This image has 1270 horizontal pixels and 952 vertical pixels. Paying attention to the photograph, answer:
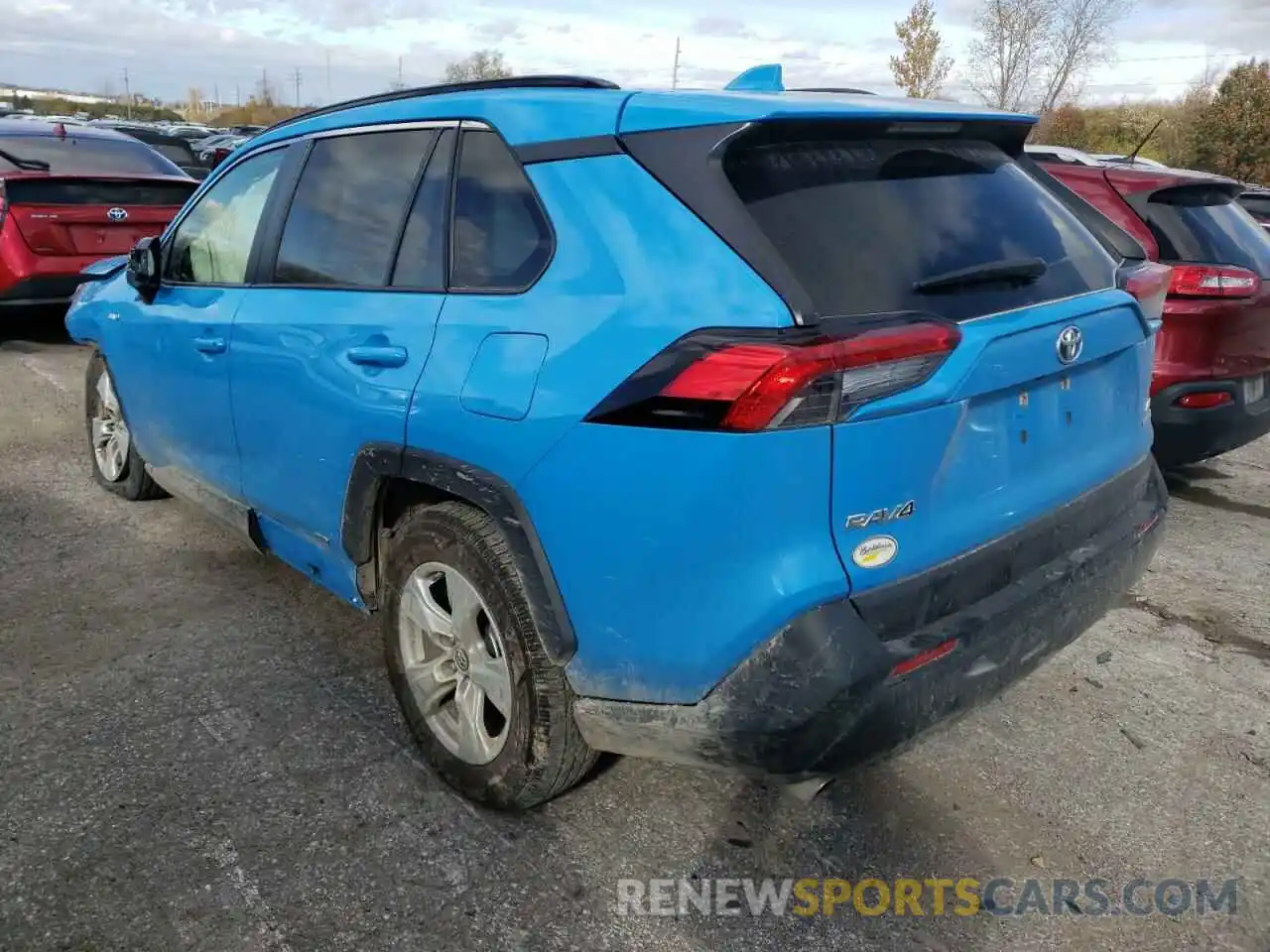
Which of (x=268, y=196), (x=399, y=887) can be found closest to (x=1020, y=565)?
(x=399, y=887)

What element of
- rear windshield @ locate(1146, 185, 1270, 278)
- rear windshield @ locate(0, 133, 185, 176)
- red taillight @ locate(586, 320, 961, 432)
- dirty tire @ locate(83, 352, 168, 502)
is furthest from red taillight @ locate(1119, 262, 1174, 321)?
rear windshield @ locate(0, 133, 185, 176)

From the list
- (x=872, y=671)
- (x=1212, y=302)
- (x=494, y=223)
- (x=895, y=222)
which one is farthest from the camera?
(x=1212, y=302)

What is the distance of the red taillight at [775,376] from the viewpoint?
1.96 m

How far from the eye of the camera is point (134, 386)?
4.34 meters

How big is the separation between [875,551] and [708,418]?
0.45 meters

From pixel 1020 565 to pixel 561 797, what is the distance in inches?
52.8

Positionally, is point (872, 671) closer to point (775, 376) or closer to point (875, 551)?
point (875, 551)

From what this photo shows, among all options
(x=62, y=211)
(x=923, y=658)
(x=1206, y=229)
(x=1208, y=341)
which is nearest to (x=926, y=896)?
(x=923, y=658)

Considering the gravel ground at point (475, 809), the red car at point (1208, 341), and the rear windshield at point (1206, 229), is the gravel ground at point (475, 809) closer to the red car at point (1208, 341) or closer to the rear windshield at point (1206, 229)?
the red car at point (1208, 341)

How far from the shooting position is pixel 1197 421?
15.3 feet

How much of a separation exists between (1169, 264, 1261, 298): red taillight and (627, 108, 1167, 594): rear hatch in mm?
2365

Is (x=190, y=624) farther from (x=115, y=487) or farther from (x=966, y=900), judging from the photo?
(x=966, y=900)

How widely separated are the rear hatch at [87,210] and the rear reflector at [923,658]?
774cm

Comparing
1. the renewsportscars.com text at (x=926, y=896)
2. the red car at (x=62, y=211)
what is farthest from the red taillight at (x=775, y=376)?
the red car at (x=62, y=211)
